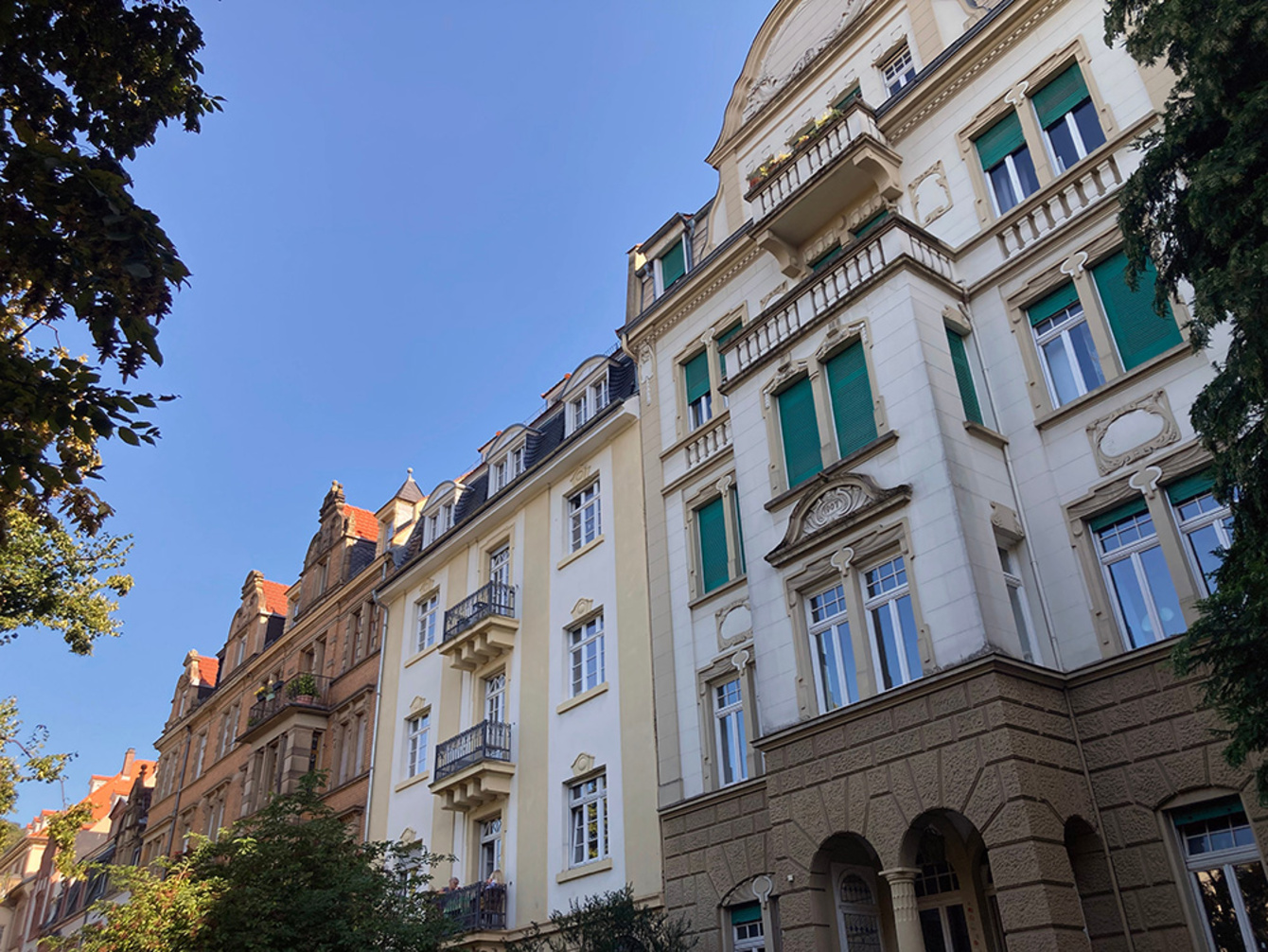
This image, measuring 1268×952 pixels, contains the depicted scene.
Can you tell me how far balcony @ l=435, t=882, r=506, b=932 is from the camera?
66.9 ft

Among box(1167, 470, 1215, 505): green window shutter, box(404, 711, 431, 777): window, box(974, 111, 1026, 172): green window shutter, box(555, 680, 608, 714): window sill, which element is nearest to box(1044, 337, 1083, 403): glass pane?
box(1167, 470, 1215, 505): green window shutter

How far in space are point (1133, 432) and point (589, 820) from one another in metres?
12.1

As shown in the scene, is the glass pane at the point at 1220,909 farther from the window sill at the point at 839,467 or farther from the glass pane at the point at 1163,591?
the window sill at the point at 839,467

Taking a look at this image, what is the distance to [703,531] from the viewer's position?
1998 cm

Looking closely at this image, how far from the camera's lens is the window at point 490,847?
2209 centimetres

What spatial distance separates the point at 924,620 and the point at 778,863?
3.77m

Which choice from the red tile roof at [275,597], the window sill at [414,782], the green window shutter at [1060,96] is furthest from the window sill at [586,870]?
the red tile roof at [275,597]

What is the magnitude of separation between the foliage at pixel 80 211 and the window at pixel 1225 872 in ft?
36.7

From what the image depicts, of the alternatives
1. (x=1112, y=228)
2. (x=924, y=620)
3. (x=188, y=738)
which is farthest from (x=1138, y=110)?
(x=188, y=738)

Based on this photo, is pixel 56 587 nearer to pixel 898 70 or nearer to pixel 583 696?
pixel 583 696

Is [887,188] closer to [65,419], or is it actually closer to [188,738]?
[65,419]

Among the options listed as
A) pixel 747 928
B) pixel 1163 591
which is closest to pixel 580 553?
pixel 747 928

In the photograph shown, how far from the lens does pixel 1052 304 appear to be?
15.2 meters

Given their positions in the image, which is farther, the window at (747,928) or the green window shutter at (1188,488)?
the window at (747,928)
